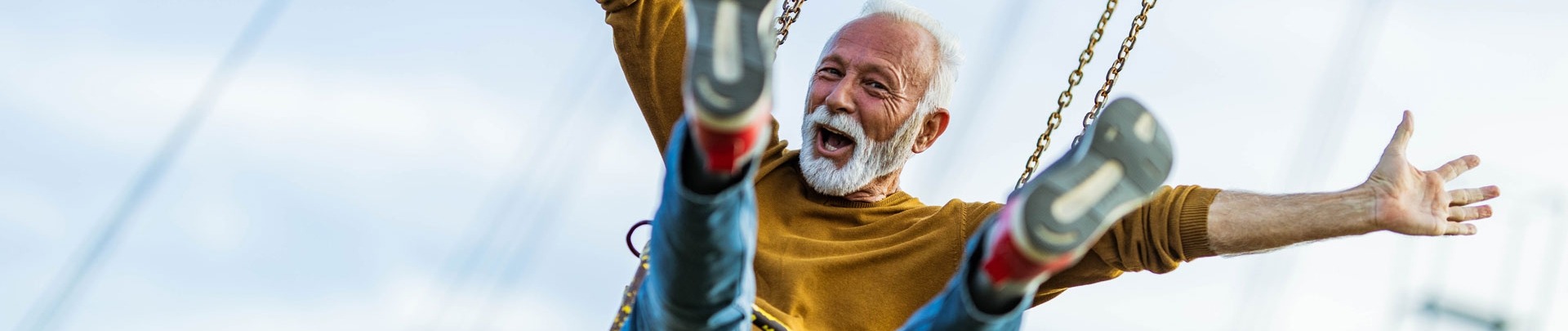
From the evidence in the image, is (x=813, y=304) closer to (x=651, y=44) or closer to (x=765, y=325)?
(x=765, y=325)

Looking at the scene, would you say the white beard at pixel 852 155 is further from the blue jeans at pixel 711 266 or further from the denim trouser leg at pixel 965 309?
the denim trouser leg at pixel 965 309

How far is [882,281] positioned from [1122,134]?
2.89ft

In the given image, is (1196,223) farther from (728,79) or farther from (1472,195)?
(728,79)

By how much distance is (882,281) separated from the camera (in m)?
2.96

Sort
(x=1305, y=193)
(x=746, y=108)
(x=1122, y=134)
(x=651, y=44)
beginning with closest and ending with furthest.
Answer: (x=746, y=108) → (x=1122, y=134) → (x=1305, y=193) → (x=651, y=44)

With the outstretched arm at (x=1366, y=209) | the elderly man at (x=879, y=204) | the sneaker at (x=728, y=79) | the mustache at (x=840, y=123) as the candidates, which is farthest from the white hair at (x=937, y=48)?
the sneaker at (x=728, y=79)

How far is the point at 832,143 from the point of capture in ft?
10.8

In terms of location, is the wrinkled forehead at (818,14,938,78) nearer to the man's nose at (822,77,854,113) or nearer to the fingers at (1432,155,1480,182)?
the man's nose at (822,77,854,113)

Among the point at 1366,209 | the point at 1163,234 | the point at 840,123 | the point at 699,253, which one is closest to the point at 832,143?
the point at 840,123

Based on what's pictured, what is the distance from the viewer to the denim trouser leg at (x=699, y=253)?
208 centimetres

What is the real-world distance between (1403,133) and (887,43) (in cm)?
99

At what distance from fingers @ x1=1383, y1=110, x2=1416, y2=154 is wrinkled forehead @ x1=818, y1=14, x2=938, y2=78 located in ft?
3.10

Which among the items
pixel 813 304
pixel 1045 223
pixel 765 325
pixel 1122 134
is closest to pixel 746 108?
pixel 1045 223

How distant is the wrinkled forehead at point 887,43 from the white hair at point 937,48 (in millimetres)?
13
